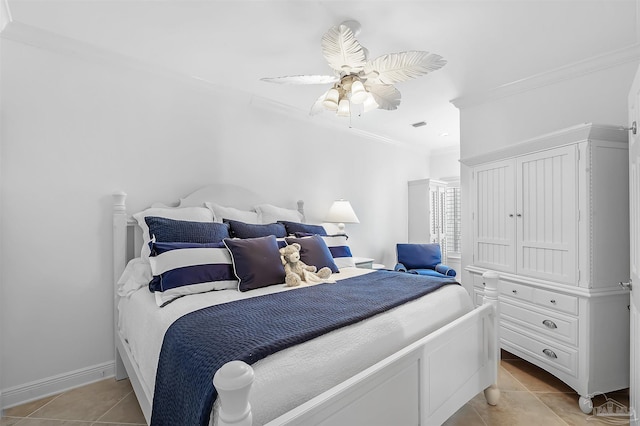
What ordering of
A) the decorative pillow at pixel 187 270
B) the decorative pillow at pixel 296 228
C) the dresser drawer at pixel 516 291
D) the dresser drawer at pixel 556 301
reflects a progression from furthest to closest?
1. the decorative pillow at pixel 296 228
2. the dresser drawer at pixel 516 291
3. the dresser drawer at pixel 556 301
4. the decorative pillow at pixel 187 270

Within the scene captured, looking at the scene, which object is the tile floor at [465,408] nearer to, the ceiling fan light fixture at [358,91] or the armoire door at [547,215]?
the armoire door at [547,215]

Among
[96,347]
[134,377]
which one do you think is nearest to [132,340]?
[134,377]

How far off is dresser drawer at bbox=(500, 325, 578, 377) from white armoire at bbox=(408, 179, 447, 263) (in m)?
2.36

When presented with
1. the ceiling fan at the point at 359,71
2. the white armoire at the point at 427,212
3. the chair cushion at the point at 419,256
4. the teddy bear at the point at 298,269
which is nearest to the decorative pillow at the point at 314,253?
the teddy bear at the point at 298,269

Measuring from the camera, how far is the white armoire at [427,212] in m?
4.93

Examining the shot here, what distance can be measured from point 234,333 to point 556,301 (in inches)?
90.5

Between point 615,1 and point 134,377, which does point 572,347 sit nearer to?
point 615,1

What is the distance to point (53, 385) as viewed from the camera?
2.16 metres

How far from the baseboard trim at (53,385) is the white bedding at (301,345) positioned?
417mm

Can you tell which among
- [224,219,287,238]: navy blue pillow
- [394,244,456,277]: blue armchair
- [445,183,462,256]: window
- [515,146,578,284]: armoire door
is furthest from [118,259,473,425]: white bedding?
[445,183,462,256]: window

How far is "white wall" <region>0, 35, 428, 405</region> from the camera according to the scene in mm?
2062

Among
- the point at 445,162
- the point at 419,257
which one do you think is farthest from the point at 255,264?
the point at 445,162

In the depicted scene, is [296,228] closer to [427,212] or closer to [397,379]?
[397,379]

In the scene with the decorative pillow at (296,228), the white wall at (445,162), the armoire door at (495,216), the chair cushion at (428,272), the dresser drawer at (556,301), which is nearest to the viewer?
the dresser drawer at (556,301)
